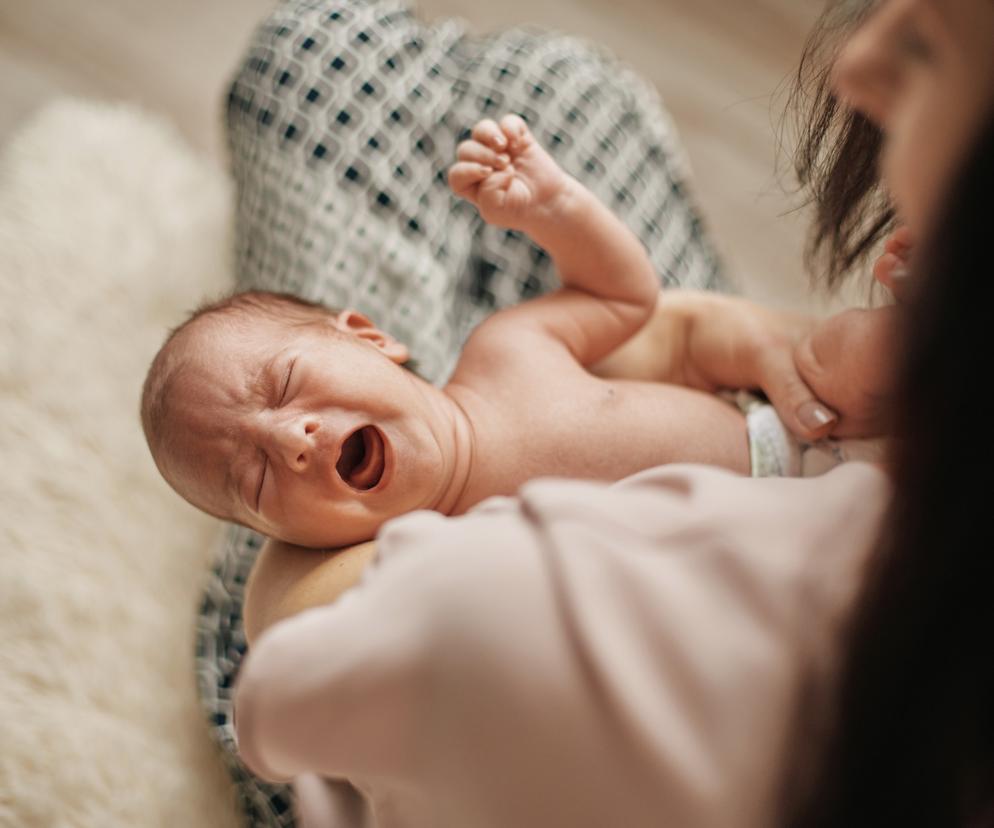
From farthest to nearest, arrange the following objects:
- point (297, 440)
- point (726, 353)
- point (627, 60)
Answer: point (627, 60), point (726, 353), point (297, 440)

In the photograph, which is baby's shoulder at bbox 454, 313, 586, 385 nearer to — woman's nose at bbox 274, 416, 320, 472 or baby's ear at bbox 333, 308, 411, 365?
baby's ear at bbox 333, 308, 411, 365

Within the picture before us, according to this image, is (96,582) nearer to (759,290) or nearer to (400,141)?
(400,141)

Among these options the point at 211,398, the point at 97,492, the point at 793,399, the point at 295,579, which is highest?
the point at 793,399

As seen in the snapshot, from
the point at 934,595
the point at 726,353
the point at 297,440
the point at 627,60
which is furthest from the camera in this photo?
the point at 627,60

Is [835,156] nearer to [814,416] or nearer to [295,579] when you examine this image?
[814,416]

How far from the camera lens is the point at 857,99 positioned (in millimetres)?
505

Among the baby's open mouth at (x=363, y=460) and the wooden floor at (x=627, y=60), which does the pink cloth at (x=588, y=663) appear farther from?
the wooden floor at (x=627, y=60)

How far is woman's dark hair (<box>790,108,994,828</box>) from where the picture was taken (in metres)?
0.38

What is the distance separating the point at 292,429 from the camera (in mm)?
753

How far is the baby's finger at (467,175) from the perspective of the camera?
0.91m

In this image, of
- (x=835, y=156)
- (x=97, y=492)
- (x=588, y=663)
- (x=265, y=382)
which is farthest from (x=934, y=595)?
(x=97, y=492)

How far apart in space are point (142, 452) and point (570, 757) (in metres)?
0.86

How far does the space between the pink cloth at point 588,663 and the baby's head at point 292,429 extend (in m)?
0.31

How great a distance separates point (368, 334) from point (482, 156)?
0.23 m
